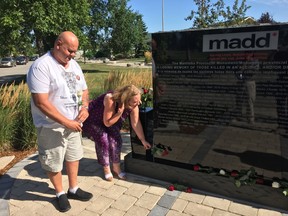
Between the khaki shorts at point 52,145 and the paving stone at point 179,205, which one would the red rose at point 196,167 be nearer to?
the paving stone at point 179,205

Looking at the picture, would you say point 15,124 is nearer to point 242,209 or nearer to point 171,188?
point 171,188

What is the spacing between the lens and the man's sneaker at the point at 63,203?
3.05 metres

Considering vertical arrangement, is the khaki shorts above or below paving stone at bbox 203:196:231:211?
above

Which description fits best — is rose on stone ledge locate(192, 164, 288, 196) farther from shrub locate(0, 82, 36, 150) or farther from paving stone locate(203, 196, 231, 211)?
shrub locate(0, 82, 36, 150)

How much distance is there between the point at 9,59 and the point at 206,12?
39469 mm

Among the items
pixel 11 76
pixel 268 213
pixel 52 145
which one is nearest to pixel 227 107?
pixel 268 213

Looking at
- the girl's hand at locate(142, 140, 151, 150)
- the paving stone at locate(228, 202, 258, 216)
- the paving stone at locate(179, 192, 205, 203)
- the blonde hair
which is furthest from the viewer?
the girl's hand at locate(142, 140, 151, 150)

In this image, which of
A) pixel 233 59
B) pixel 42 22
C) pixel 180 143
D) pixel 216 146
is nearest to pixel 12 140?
pixel 180 143

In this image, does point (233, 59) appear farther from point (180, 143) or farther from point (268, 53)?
point (180, 143)


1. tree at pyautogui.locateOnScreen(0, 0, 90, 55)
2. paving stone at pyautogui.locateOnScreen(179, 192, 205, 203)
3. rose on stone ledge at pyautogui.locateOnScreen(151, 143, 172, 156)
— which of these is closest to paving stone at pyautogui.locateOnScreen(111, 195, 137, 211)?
paving stone at pyautogui.locateOnScreen(179, 192, 205, 203)

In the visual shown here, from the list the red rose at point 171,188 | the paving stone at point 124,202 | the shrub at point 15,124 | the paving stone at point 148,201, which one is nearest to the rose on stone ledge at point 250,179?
the red rose at point 171,188

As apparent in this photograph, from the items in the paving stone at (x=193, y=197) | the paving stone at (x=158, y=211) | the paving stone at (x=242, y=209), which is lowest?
the paving stone at (x=158, y=211)

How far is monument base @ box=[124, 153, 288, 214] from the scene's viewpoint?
9.96ft

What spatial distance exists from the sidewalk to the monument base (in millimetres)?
87
